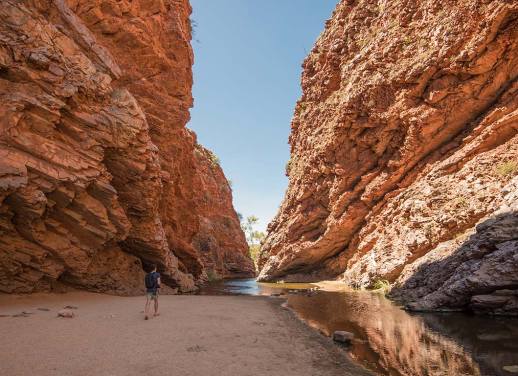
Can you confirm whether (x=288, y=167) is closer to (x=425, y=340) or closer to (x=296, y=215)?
(x=296, y=215)

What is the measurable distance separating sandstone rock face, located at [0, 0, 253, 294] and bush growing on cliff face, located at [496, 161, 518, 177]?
2337 centimetres

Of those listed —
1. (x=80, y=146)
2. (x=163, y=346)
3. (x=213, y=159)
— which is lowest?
(x=163, y=346)

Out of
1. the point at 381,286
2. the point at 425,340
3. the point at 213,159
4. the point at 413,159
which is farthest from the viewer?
the point at 213,159

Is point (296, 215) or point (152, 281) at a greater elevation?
point (296, 215)

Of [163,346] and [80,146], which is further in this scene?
[80,146]

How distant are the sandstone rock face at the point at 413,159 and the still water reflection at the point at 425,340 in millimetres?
2575

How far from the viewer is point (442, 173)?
1045 inches

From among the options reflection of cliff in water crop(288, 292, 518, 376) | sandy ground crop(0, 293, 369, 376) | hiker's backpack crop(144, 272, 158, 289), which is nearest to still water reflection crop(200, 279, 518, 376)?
reflection of cliff in water crop(288, 292, 518, 376)

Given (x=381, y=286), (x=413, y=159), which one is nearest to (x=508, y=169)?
(x=413, y=159)

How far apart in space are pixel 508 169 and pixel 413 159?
9.93 meters

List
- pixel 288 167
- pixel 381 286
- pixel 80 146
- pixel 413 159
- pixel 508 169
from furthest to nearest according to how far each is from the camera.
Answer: pixel 288 167 < pixel 413 159 < pixel 381 286 < pixel 508 169 < pixel 80 146

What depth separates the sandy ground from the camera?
6695mm

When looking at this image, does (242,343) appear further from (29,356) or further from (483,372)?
(483,372)

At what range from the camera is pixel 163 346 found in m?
8.30
